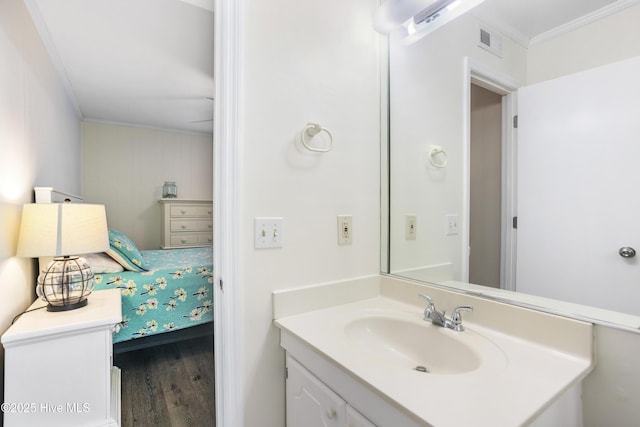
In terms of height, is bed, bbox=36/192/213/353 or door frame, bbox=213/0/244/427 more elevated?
door frame, bbox=213/0/244/427

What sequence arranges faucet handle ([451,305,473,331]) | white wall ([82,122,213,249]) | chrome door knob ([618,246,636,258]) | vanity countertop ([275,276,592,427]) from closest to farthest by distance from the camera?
vanity countertop ([275,276,592,427]) < chrome door knob ([618,246,636,258]) < faucet handle ([451,305,473,331]) < white wall ([82,122,213,249])

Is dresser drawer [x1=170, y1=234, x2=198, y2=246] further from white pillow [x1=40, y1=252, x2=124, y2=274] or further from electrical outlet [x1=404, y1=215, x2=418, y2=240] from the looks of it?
electrical outlet [x1=404, y1=215, x2=418, y2=240]

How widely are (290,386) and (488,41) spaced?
1.46 m

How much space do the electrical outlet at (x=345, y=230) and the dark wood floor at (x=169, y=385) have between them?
1329 mm

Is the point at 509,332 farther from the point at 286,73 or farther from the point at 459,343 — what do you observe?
the point at 286,73

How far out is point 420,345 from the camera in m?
1.01

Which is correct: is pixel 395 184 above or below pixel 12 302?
above

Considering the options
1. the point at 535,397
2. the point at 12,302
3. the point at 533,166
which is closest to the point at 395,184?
the point at 533,166

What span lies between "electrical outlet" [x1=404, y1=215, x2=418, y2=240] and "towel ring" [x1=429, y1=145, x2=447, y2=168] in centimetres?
26

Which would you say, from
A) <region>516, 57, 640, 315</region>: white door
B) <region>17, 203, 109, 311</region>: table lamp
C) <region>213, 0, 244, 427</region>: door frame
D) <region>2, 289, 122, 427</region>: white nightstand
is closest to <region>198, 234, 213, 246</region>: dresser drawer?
<region>17, 203, 109, 311</region>: table lamp

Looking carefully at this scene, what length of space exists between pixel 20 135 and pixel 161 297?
1262 mm

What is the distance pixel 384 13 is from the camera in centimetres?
127

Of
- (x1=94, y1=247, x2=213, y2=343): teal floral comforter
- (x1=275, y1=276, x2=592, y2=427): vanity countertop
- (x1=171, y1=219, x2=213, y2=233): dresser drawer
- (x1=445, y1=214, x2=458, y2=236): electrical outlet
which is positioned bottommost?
(x1=94, y1=247, x2=213, y2=343): teal floral comforter

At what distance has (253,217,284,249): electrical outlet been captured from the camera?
40.5 inches
